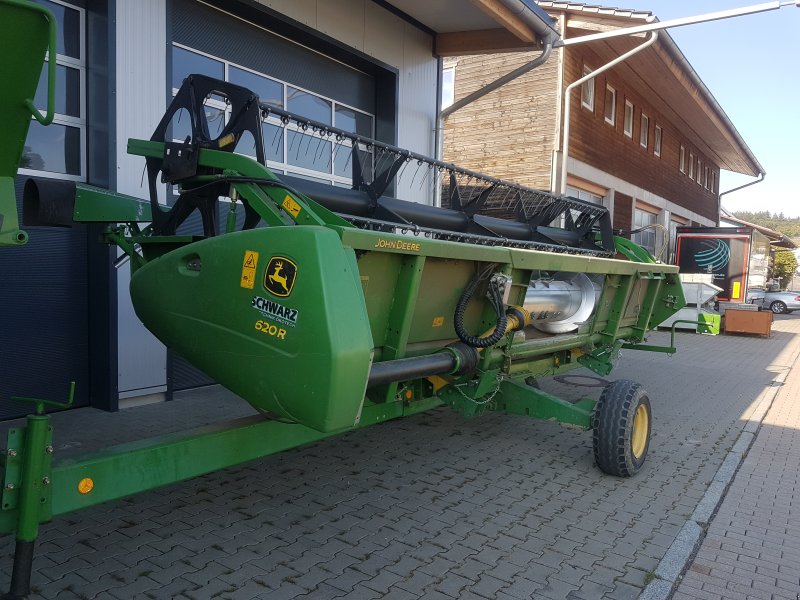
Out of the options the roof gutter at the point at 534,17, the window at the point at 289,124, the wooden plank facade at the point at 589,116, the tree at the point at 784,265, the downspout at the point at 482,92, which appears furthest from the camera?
the tree at the point at 784,265

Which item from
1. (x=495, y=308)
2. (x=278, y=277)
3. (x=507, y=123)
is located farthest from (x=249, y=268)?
(x=507, y=123)

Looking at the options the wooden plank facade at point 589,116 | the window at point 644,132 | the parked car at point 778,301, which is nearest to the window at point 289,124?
the wooden plank facade at point 589,116

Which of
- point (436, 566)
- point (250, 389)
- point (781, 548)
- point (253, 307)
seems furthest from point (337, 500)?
point (781, 548)

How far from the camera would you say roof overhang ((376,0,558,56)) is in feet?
25.8

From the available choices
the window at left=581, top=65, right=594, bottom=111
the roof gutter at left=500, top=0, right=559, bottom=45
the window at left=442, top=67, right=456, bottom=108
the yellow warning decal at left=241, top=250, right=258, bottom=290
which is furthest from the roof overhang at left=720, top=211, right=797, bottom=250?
the yellow warning decal at left=241, top=250, right=258, bottom=290

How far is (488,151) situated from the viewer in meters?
14.6

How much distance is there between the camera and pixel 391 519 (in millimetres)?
3674

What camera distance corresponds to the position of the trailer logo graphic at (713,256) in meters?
17.6

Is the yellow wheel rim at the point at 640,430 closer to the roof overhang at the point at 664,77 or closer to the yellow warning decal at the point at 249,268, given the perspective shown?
the yellow warning decal at the point at 249,268

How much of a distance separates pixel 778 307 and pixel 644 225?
8.03 metres

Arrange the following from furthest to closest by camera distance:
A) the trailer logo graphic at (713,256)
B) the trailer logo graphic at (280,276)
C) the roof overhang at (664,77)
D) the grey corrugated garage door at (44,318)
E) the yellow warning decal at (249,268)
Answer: the trailer logo graphic at (713,256)
the roof overhang at (664,77)
the grey corrugated garage door at (44,318)
the yellow warning decal at (249,268)
the trailer logo graphic at (280,276)

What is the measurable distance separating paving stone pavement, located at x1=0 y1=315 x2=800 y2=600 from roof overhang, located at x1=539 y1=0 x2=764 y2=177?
32.4 ft

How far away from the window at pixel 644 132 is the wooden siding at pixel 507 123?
21.7ft

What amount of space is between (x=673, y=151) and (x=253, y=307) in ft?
76.5
